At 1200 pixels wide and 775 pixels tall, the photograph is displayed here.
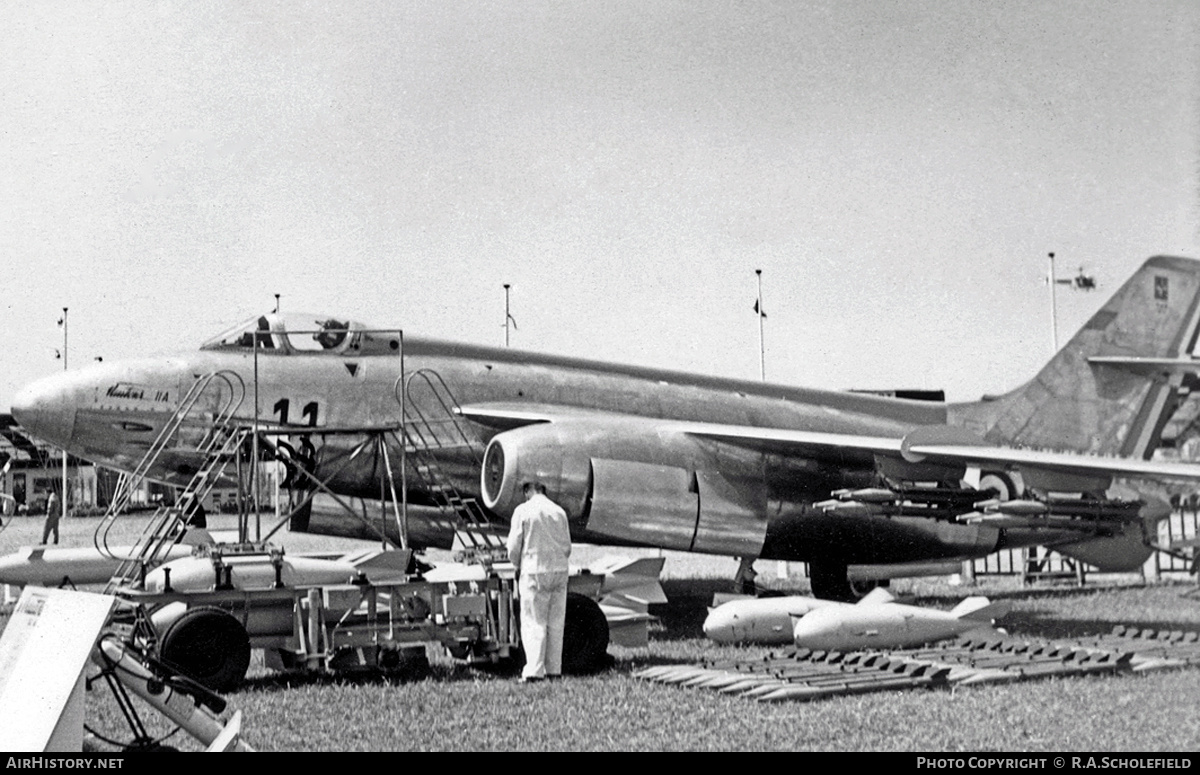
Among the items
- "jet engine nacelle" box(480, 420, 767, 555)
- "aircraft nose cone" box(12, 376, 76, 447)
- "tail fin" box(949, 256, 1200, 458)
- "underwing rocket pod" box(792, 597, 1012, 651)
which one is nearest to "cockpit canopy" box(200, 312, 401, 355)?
"aircraft nose cone" box(12, 376, 76, 447)

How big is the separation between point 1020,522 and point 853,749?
22.9 ft

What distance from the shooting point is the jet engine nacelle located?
38.8ft

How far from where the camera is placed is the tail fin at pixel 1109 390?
15906 millimetres

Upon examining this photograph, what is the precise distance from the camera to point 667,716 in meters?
7.37

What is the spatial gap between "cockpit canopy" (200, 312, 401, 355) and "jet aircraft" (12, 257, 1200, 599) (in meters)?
0.03

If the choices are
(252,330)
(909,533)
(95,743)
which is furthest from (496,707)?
(909,533)

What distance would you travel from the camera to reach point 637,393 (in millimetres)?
15164

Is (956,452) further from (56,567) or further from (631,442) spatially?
(56,567)

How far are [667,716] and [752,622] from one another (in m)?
4.10

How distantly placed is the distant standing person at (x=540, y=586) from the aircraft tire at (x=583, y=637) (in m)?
0.38

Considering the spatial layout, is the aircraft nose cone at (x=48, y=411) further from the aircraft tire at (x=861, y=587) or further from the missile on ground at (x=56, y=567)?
the aircraft tire at (x=861, y=587)

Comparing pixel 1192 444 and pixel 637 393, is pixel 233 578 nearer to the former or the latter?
pixel 637 393

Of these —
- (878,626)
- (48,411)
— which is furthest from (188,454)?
(878,626)

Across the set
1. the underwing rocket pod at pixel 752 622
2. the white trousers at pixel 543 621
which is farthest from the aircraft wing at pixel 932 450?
the white trousers at pixel 543 621
